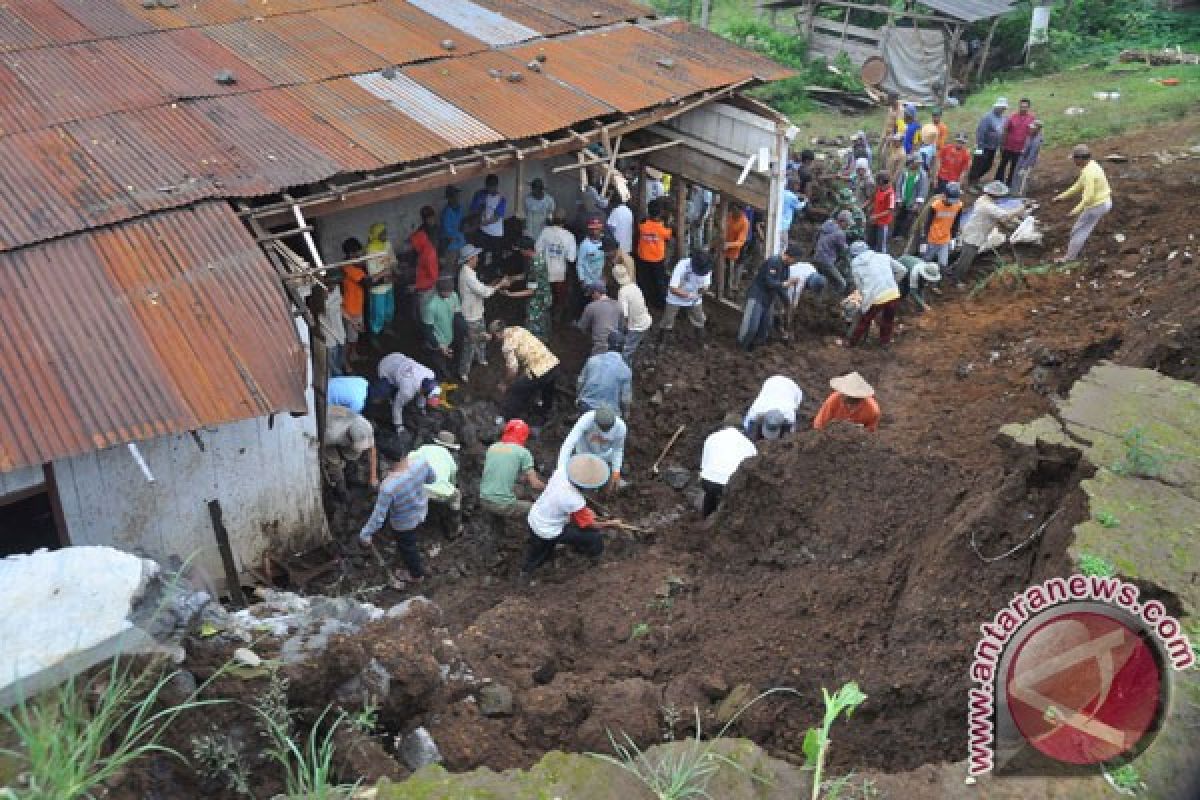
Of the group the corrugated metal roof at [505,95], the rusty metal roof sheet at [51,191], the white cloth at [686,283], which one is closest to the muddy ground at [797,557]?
the white cloth at [686,283]

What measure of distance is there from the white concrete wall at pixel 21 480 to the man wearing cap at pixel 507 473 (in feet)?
11.3

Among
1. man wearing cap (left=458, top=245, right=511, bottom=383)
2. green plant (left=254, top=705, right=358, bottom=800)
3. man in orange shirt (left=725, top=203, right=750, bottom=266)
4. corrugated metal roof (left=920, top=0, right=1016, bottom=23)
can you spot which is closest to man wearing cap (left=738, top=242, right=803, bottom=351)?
man in orange shirt (left=725, top=203, right=750, bottom=266)

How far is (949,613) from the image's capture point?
6457mm

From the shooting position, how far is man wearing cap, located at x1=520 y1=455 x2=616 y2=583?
8.38 meters

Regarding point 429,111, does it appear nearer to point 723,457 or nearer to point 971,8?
point 723,457

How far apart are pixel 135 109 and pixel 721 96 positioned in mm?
6308

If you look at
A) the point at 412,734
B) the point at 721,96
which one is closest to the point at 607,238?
the point at 721,96

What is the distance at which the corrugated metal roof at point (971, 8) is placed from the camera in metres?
20.6

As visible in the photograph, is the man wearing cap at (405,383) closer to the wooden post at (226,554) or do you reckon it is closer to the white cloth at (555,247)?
the wooden post at (226,554)

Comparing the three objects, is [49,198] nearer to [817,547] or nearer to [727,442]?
[727,442]

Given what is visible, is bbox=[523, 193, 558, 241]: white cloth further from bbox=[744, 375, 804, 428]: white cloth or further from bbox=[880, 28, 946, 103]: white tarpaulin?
bbox=[880, 28, 946, 103]: white tarpaulin

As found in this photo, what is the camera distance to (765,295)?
40.7 ft

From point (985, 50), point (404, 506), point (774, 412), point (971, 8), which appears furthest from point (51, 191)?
point (985, 50)

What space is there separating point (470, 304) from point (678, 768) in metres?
7.01
